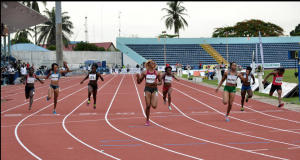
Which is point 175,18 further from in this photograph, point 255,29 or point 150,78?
point 150,78

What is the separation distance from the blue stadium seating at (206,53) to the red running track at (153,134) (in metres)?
44.5

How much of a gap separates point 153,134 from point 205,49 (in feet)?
178

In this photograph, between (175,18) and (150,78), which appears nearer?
(150,78)

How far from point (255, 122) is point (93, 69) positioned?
21.4 ft

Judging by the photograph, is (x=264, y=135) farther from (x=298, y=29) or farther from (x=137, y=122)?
(x=298, y=29)

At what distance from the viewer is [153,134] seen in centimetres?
808

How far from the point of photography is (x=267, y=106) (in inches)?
520

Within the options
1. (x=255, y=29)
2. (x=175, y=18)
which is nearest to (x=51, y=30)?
(x=175, y=18)

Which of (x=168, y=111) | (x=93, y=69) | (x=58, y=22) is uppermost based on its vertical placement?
(x=58, y=22)

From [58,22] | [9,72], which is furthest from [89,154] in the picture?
[58,22]

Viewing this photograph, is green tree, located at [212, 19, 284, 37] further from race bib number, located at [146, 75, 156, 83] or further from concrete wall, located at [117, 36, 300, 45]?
race bib number, located at [146, 75, 156, 83]

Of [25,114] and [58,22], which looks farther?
[58,22]

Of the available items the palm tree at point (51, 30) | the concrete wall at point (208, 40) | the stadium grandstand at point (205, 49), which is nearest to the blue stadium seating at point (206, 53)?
the stadium grandstand at point (205, 49)

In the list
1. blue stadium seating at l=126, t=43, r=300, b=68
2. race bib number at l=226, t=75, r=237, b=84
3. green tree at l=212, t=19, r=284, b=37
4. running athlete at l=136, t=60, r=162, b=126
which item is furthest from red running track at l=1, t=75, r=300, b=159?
green tree at l=212, t=19, r=284, b=37
